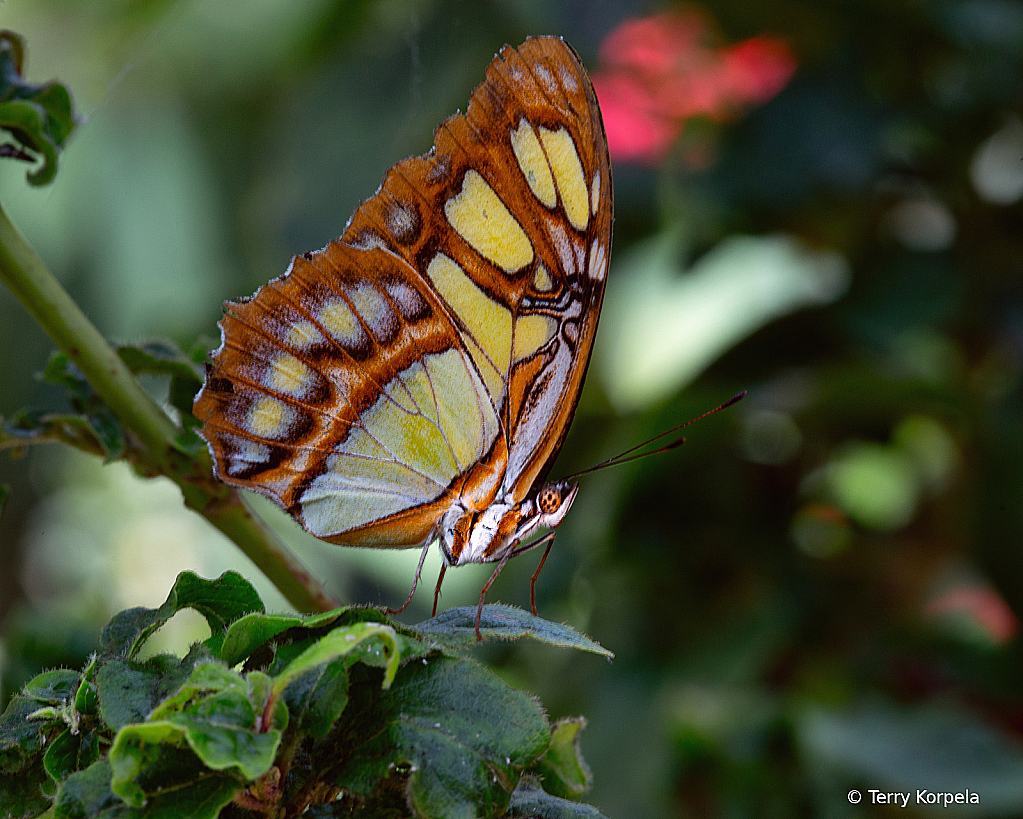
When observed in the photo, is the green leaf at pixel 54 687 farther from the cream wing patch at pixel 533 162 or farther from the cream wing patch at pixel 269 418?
the cream wing patch at pixel 533 162

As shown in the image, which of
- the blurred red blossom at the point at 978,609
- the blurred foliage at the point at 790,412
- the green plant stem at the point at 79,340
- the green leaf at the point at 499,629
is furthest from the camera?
the blurred red blossom at the point at 978,609

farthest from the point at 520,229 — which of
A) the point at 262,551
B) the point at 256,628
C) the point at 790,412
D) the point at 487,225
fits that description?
the point at 790,412

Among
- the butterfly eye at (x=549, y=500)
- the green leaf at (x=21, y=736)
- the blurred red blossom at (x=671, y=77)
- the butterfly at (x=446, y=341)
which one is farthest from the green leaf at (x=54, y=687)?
the blurred red blossom at (x=671, y=77)

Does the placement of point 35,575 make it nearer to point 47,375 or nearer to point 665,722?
point 665,722

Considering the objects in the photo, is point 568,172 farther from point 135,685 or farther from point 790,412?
point 790,412

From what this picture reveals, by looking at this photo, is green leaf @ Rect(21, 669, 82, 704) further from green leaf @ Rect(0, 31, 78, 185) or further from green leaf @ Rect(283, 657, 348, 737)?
green leaf @ Rect(0, 31, 78, 185)

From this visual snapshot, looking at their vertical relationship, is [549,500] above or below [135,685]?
below

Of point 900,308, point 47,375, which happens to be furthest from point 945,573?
point 47,375
